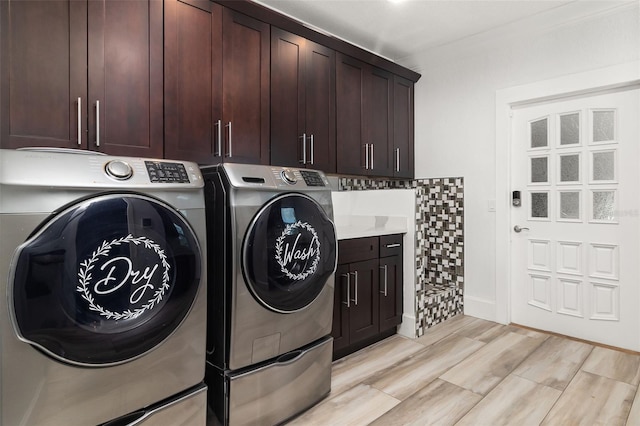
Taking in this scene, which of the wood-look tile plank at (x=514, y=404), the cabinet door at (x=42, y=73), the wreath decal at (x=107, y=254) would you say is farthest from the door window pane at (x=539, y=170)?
the cabinet door at (x=42, y=73)

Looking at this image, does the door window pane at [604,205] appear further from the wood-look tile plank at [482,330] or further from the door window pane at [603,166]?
the wood-look tile plank at [482,330]

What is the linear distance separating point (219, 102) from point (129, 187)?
3.48ft

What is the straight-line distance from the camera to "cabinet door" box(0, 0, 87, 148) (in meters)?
1.47

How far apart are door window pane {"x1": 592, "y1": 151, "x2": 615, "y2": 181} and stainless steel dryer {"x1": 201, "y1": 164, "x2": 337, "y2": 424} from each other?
224 centimetres

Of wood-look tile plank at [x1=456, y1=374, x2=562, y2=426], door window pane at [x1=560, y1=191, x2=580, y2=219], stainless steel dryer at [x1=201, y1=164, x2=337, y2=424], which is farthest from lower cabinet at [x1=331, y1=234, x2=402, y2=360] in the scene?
door window pane at [x1=560, y1=191, x2=580, y2=219]

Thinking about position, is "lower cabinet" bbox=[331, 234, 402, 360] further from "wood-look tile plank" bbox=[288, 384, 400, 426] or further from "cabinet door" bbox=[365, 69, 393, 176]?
"cabinet door" bbox=[365, 69, 393, 176]

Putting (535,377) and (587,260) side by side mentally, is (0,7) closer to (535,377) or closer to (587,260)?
(535,377)

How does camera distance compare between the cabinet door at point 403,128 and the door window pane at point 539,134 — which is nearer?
the door window pane at point 539,134

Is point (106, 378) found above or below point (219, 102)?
below

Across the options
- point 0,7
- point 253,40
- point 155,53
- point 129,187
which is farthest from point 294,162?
point 0,7

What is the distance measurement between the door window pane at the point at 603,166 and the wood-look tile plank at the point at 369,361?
1849 mm

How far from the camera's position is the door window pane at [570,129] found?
9.07ft

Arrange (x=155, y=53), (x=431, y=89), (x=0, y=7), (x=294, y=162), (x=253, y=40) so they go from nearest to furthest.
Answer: (x=0, y=7), (x=155, y=53), (x=253, y=40), (x=294, y=162), (x=431, y=89)

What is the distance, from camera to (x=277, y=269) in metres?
1.65
